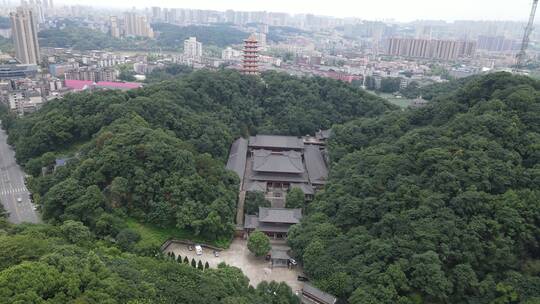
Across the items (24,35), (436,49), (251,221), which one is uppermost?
(24,35)

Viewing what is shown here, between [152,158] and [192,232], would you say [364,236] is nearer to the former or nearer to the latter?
[192,232]

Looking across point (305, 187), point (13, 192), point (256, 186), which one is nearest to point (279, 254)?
point (256, 186)

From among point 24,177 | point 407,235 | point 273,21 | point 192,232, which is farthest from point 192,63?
point 273,21

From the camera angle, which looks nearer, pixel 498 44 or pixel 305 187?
pixel 305 187

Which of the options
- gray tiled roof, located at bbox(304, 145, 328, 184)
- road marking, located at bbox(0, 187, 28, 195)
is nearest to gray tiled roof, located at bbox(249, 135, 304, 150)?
gray tiled roof, located at bbox(304, 145, 328, 184)

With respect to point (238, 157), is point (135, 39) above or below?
above

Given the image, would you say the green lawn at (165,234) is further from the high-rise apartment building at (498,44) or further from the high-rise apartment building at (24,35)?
the high-rise apartment building at (498,44)

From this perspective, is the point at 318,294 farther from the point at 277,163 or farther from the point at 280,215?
the point at 277,163
